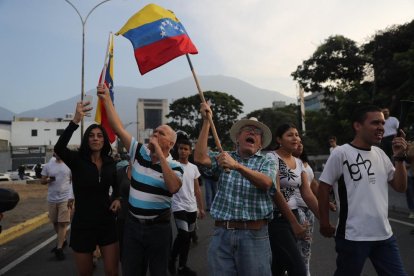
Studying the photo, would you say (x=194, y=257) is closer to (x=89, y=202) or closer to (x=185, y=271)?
(x=185, y=271)

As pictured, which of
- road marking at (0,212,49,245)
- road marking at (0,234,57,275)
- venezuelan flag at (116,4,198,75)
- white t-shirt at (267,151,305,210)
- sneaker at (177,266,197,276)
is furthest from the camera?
road marking at (0,212,49,245)

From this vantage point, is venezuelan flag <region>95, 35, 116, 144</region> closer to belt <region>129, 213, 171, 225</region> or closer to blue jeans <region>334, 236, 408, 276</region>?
belt <region>129, 213, 171, 225</region>

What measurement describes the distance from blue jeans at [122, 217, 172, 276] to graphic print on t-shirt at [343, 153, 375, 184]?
62.1 inches

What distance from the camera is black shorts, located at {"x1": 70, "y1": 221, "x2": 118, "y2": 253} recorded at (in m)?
3.86

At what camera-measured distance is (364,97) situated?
20531 mm

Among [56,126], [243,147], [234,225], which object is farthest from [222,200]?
[56,126]

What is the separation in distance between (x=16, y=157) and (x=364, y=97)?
143 feet

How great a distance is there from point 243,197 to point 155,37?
1.84 metres

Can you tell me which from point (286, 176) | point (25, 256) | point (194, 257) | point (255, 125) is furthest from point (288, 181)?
point (25, 256)

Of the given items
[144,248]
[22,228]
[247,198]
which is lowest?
[22,228]

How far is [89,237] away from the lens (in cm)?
388

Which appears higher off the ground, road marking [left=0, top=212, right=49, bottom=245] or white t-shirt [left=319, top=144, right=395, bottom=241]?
white t-shirt [left=319, top=144, right=395, bottom=241]

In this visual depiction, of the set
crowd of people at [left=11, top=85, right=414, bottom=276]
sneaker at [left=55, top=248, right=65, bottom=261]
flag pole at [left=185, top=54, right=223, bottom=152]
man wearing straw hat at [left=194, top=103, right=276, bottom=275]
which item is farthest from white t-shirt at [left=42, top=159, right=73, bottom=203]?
man wearing straw hat at [left=194, top=103, right=276, bottom=275]

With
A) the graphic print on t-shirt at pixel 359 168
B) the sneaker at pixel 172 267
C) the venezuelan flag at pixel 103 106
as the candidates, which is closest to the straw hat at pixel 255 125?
the graphic print on t-shirt at pixel 359 168
